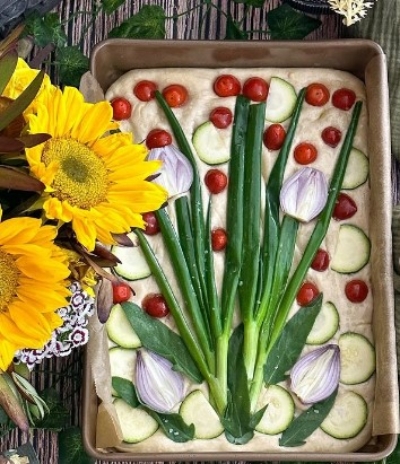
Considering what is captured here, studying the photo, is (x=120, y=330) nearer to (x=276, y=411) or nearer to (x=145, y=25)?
(x=276, y=411)

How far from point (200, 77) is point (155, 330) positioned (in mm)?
449

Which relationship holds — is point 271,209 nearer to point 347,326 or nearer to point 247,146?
point 247,146

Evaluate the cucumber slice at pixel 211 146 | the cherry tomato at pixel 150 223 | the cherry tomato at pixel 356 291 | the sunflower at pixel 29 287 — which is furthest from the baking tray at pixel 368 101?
the sunflower at pixel 29 287

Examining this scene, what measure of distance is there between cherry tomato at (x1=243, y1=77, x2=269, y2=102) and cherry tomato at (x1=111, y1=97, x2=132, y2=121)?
21cm

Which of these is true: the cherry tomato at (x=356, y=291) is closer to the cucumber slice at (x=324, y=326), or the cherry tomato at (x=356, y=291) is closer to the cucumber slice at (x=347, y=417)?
the cucumber slice at (x=324, y=326)

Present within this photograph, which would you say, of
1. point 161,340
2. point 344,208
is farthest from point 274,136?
point 161,340

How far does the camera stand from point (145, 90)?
1.39 metres

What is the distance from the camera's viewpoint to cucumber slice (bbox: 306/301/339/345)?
4.41ft

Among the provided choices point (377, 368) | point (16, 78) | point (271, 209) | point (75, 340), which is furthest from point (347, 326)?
point (16, 78)

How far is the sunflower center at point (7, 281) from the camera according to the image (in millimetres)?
862

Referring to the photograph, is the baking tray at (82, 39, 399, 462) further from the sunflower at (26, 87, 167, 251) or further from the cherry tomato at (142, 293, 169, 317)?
the sunflower at (26, 87, 167, 251)

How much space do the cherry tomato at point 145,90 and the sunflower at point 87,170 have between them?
1.51 feet

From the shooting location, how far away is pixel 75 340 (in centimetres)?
111

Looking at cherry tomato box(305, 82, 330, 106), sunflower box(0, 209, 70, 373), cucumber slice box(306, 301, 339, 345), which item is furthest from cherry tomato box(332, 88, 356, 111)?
sunflower box(0, 209, 70, 373)
